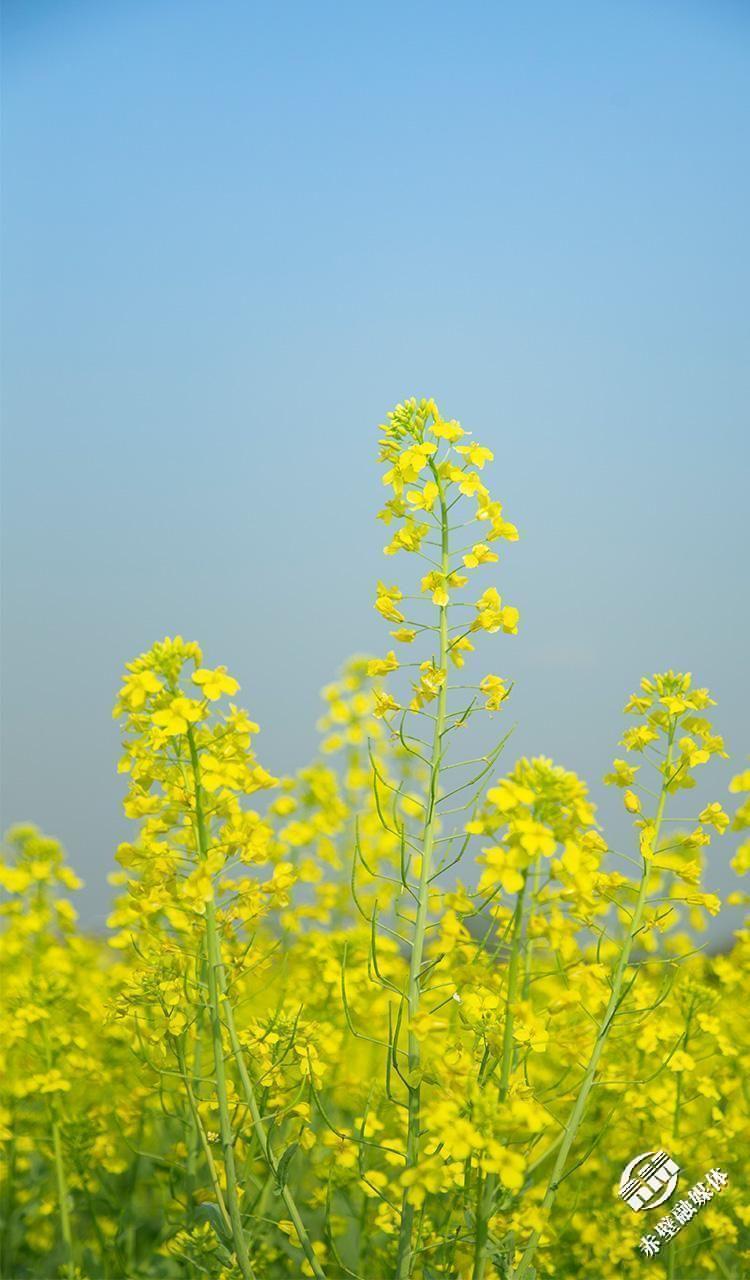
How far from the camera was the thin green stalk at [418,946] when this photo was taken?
2396 mm

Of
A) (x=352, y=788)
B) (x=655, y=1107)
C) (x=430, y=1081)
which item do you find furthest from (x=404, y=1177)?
(x=352, y=788)

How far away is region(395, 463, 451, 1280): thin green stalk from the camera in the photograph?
240 centimetres

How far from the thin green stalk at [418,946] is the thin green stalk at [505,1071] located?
151 mm

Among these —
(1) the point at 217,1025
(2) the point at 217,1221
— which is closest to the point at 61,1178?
(2) the point at 217,1221

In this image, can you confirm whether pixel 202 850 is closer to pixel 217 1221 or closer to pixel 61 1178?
pixel 217 1221

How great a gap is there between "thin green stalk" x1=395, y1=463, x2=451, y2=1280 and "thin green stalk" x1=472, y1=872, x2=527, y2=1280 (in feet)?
0.50

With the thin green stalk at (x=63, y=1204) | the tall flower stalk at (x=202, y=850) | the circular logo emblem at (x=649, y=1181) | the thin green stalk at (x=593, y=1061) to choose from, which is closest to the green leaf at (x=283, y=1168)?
the tall flower stalk at (x=202, y=850)

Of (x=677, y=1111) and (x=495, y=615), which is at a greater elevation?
(x=495, y=615)

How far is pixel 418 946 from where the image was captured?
248 centimetres

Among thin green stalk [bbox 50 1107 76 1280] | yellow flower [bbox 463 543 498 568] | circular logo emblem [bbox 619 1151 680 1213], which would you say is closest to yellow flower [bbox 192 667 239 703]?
yellow flower [bbox 463 543 498 568]

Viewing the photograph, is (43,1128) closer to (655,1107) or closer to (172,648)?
(655,1107)

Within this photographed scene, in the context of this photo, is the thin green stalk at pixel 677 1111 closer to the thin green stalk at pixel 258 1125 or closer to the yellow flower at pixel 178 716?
the thin green stalk at pixel 258 1125

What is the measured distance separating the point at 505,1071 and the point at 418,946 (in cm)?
37

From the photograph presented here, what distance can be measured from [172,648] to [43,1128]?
2.93 m
